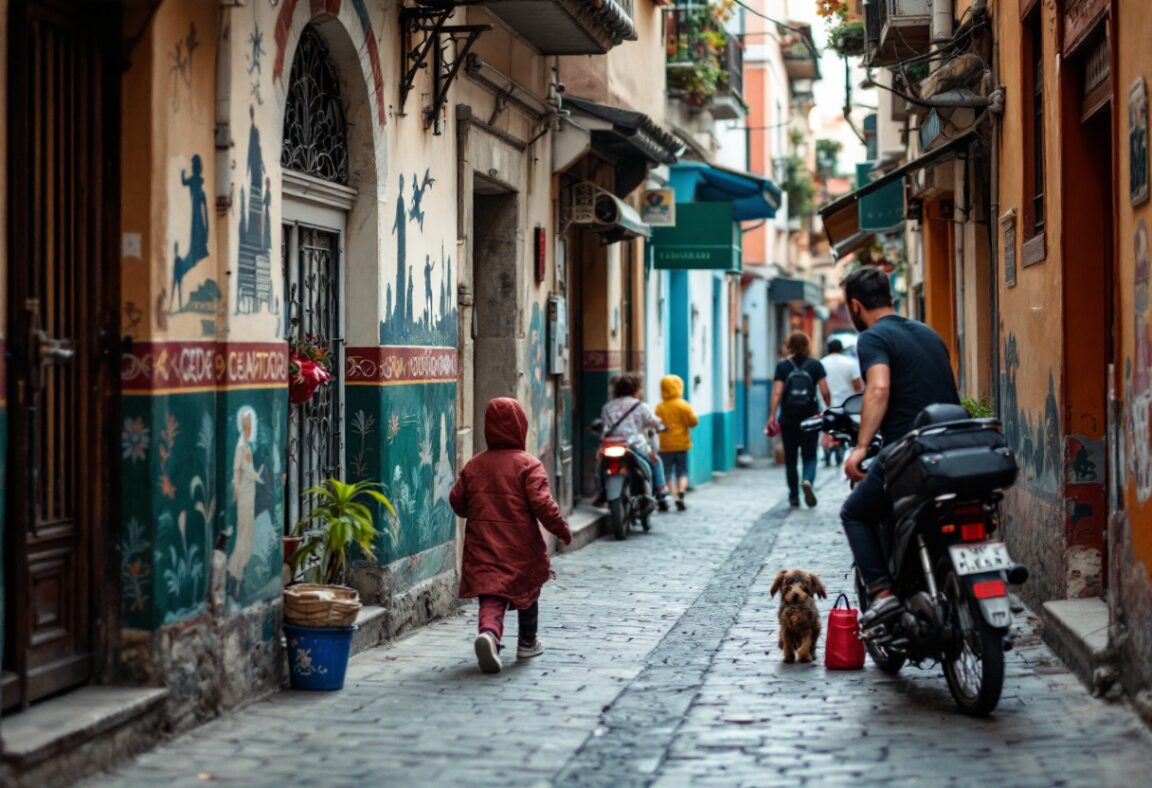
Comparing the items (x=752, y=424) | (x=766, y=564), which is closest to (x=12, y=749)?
(x=766, y=564)

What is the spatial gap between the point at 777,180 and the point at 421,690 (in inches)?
1229

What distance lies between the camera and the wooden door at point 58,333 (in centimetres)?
615

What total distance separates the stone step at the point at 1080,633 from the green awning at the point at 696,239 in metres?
12.1

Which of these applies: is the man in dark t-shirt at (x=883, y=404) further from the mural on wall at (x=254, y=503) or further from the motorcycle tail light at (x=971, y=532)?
the mural on wall at (x=254, y=503)

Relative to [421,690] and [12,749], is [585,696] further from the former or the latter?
[12,749]

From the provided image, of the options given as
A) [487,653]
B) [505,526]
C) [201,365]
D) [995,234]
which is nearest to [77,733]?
[201,365]

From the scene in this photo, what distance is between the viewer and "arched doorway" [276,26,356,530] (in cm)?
902

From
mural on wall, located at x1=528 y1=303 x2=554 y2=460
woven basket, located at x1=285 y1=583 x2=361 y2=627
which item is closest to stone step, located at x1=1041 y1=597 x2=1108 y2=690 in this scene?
woven basket, located at x1=285 y1=583 x2=361 y2=627

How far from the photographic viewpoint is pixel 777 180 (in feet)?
125

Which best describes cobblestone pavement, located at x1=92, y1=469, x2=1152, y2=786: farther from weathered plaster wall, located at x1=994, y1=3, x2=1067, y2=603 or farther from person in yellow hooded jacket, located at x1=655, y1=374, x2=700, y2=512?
person in yellow hooded jacket, located at x1=655, y1=374, x2=700, y2=512

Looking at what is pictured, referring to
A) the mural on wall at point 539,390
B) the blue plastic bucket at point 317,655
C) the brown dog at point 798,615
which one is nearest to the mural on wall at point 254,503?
the blue plastic bucket at point 317,655

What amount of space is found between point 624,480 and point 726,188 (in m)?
8.99

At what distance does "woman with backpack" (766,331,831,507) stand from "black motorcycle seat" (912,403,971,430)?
11.1 metres

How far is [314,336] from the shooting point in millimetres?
9375
